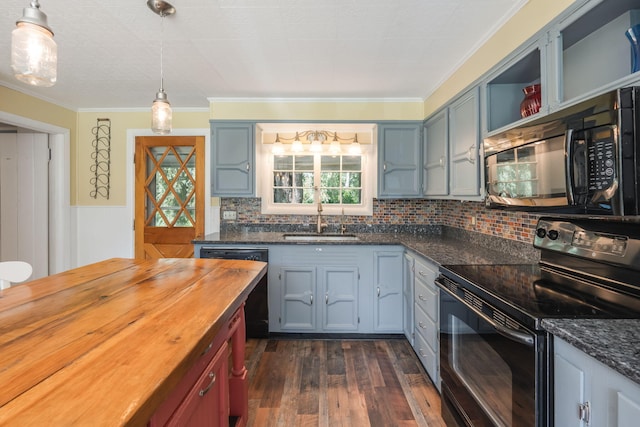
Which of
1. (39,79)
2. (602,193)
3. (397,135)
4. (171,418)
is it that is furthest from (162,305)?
(397,135)

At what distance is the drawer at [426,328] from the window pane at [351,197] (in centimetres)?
144

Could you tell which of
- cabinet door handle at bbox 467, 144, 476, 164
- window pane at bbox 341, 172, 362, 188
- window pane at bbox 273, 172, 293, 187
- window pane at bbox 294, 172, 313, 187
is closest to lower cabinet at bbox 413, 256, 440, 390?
cabinet door handle at bbox 467, 144, 476, 164

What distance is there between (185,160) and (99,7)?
1.86m

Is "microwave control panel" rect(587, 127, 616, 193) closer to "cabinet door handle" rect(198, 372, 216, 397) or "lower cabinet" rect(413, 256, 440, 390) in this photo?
"lower cabinet" rect(413, 256, 440, 390)

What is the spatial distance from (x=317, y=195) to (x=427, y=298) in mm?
1721

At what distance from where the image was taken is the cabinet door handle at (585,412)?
2.72 ft

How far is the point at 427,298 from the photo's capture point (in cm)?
210

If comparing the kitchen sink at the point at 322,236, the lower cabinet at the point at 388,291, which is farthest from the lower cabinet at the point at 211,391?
the kitchen sink at the point at 322,236

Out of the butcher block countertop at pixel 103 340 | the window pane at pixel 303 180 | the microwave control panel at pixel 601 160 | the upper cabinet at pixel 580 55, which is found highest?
the upper cabinet at pixel 580 55

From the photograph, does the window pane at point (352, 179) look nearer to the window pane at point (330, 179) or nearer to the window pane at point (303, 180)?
the window pane at point (330, 179)

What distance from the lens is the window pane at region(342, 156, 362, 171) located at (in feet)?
11.3

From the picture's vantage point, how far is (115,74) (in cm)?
261

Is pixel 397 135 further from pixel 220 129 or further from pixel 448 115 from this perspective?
pixel 220 129

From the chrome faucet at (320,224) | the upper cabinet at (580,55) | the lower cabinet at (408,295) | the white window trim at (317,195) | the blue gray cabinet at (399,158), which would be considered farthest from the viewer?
the white window trim at (317,195)
